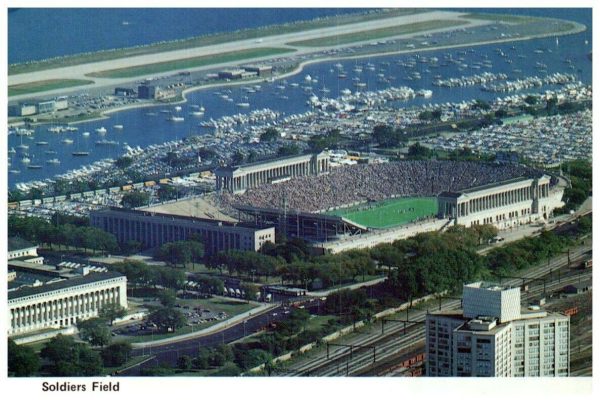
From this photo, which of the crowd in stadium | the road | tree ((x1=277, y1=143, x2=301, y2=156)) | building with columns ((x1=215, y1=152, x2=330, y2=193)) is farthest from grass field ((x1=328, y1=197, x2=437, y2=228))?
the road

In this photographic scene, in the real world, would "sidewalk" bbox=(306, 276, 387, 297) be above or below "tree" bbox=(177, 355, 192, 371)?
below

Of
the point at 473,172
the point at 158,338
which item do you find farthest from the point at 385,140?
the point at 158,338

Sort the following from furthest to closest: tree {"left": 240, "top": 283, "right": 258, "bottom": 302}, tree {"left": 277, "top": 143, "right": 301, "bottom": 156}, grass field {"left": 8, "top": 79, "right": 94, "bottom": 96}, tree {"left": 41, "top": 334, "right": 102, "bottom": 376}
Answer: grass field {"left": 8, "top": 79, "right": 94, "bottom": 96}
tree {"left": 277, "top": 143, "right": 301, "bottom": 156}
tree {"left": 240, "top": 283, "right": 258, "bottom": 302}
tree {"left": 41, "top": 334, "right": 102, "bottom": 376}

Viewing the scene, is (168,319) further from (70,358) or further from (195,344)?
(70,358)

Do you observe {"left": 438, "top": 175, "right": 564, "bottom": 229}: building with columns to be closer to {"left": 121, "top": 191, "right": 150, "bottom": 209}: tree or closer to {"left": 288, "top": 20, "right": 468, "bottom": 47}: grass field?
{"left": 121, "top": 191, "right": 150, "bottom": 209}: tree

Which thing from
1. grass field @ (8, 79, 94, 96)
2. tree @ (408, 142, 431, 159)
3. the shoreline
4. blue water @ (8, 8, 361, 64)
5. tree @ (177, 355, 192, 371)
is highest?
blue water @ (8, 8, 361, 64)

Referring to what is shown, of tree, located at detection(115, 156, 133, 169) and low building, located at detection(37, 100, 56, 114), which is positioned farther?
low building, located at detection(37, 100, 56, 114)
